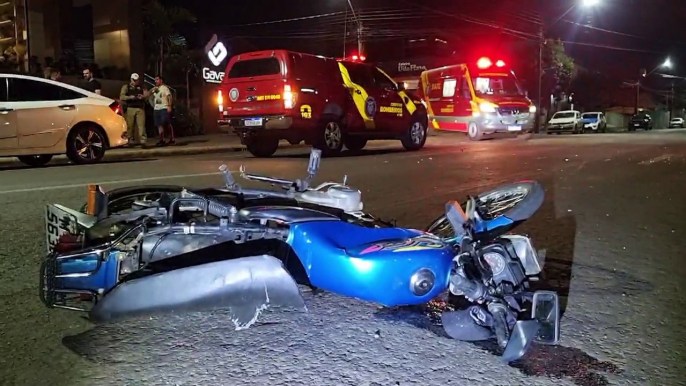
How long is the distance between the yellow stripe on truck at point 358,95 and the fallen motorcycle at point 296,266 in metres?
10.2

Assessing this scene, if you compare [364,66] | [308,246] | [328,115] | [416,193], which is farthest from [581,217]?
[364,66]

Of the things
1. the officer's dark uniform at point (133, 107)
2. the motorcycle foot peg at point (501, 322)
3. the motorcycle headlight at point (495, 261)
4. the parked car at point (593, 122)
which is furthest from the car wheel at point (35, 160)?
the parked car at point (593, 122)

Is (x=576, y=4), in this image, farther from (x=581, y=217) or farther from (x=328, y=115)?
(x=581, y=217)

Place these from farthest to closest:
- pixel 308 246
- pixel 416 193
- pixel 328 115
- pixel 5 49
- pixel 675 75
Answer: pixel 675 75 → pixel 5 49 → pixel 328 115 → pixel 416 193 → pixel 308 246

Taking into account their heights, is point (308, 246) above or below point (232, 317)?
above

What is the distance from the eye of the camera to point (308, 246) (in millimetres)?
3088

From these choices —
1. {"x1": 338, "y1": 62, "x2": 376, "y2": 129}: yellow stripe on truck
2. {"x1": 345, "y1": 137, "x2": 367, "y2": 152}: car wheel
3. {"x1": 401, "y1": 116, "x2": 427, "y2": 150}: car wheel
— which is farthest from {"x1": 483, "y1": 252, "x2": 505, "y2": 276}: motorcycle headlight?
{"x1": 401, "y1": 116, "x2": 427, "y2": 150}: car wheel

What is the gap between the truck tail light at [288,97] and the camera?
12188 mm

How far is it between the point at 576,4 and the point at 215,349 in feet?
105

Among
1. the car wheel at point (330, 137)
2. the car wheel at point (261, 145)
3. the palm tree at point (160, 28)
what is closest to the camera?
the car wheel at point (330, 137)

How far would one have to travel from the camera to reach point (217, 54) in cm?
2377

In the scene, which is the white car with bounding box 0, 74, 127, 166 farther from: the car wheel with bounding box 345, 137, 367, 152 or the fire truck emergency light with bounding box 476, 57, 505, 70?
the fire truck emergency light with bounding box 476, 57, 505, 70

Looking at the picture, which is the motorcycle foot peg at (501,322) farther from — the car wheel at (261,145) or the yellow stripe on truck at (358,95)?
the car wheel at (261,145)

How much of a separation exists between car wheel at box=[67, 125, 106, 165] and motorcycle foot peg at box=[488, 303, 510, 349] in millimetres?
10082
